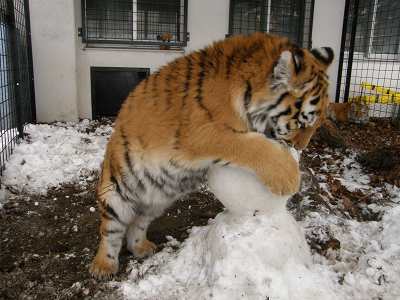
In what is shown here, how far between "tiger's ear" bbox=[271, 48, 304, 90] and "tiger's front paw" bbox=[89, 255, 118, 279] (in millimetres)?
1326

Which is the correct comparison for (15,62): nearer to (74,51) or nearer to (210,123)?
(74,51)

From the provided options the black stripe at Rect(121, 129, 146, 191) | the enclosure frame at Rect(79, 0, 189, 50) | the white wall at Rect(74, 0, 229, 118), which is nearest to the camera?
the black stripe at Rect(121, 129, 146, 191)

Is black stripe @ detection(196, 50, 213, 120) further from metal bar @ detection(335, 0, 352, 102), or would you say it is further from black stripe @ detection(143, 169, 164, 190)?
metal bar @ detection(335, 0, 352, 102)

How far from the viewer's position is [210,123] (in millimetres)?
1964

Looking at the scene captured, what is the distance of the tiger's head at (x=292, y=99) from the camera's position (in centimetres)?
191

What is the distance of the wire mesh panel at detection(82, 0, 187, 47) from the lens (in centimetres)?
609

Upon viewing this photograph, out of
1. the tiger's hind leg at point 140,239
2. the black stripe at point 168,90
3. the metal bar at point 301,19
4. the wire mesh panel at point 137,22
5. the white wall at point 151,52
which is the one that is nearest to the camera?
the black stripe at point 168,90

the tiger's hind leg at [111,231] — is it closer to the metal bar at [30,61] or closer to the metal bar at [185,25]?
the metal bar at [30,61]

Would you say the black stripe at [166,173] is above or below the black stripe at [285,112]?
below

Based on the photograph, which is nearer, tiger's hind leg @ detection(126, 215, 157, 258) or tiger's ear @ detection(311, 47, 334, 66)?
tiger's ear @ detection(311, 47, 334, 66)

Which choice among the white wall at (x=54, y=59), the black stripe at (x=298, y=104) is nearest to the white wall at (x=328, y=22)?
the white wall at (x=54, y=59)

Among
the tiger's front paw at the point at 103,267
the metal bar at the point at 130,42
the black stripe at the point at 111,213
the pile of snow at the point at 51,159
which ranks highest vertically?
the metal bar at the point at 130,42

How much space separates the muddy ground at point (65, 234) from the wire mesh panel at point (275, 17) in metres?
3.38

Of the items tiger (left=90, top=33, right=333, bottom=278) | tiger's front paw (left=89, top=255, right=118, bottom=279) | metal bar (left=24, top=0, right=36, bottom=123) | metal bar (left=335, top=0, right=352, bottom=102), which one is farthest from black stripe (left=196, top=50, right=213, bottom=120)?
metal bar (left=335, top=0, right=352, bottom=102)
